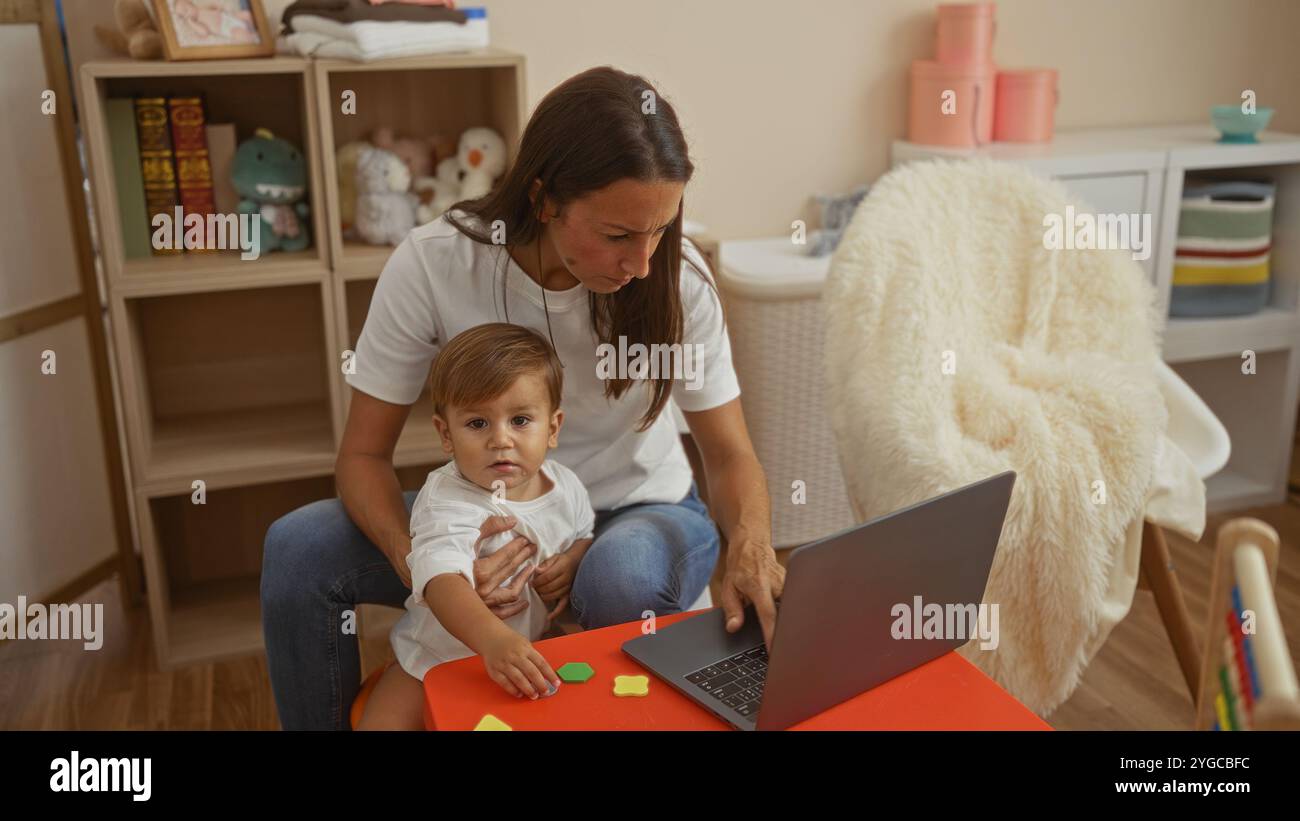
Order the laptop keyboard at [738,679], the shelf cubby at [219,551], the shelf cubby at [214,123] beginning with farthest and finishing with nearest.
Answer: the shelf cubby at [219,551], the shelf cubby at [214,123], the laptop keyboard at [738,679]

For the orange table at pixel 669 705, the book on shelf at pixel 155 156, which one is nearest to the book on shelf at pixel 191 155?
the book on shelf at pixel 155 156

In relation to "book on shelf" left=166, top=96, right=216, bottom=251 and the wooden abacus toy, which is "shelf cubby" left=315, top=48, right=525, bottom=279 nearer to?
"book on shelf" left=166, top=96, right=216, bottom=251

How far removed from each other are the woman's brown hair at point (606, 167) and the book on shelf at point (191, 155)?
35.6 inches

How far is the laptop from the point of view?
96cm

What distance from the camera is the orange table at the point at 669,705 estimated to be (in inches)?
41.6

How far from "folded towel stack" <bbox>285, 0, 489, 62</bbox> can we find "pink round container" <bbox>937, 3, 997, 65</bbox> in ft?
3.66

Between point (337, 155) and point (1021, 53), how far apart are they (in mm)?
1650

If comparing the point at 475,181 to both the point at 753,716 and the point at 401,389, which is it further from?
the point at 753,716

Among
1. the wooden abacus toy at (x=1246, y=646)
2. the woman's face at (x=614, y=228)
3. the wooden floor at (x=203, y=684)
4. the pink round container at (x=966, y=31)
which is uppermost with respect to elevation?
the pink round container at (x=966, y=31)

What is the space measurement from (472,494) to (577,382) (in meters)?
0.25

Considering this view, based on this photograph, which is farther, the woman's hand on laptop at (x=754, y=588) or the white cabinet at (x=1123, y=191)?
the white cabinet at (x=1123, y=191)

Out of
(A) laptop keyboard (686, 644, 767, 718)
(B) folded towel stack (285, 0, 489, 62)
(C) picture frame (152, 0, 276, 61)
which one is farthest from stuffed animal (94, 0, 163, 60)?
(A) laptop keyboard (686, 644, 767, 718)

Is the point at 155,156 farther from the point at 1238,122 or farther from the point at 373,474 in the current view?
the point at 1238,122

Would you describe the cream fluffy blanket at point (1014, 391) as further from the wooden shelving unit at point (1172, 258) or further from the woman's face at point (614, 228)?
the woman's face at point (614, 228)
